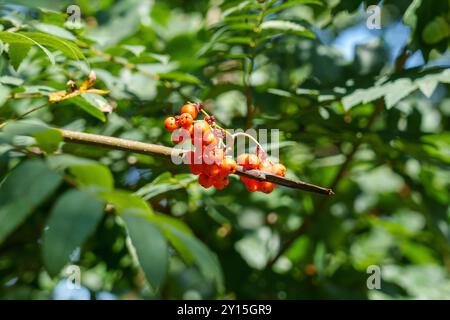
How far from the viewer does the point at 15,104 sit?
91.2 inches

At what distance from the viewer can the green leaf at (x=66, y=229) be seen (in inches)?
36.0

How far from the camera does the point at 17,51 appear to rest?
1.59 meters

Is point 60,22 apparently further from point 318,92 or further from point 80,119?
point 318,92

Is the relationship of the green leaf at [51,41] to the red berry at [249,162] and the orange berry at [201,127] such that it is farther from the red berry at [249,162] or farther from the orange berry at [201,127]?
the red berry at [249,162]

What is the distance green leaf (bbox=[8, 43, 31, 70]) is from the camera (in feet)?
5.19

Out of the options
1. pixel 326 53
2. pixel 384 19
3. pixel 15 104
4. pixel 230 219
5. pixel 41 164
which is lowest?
pixel 230 219

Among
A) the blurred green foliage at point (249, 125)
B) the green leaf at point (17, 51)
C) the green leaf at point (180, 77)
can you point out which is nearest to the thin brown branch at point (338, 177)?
the blurred green foliage at point (249, 125)

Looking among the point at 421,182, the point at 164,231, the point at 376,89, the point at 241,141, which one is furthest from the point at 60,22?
the point at 421,182

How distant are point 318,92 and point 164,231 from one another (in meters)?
1.16

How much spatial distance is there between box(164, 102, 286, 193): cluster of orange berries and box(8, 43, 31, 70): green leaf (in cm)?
46

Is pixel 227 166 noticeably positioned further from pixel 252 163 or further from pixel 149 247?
pixel 149 247

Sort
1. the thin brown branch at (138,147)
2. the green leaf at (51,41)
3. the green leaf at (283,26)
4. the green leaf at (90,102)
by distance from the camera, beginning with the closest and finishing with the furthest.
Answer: the thin brown branch at (138,147)
the green leaf at (51,41)
the green leaf at (90,102)
the green leaf at (283,26)

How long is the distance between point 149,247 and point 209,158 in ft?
1.49

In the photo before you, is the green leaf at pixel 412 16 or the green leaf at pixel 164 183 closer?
the green leaf at pixel 164 183
